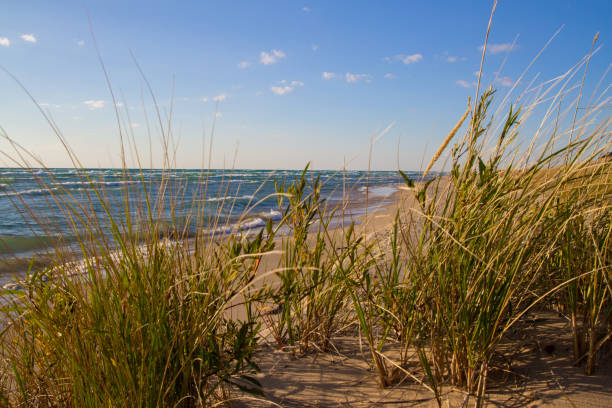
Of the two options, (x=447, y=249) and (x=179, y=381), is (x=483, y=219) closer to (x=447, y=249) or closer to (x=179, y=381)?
(x=447, y=249)

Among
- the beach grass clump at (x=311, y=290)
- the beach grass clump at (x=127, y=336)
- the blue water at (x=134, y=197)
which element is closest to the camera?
the beach grass clump at (x=127, y=336)

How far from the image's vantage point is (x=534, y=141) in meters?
1.71

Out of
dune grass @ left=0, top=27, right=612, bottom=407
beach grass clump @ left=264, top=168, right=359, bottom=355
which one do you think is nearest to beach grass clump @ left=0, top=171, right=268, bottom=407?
dune grass @ left=0, top=27, right=612, bottom=407

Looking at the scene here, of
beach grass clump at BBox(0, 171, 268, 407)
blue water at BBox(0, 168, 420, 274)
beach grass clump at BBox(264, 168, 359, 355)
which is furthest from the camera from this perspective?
beach grass clump at BBox(264, 168, 359, 355)

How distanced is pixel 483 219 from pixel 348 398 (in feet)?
3.05

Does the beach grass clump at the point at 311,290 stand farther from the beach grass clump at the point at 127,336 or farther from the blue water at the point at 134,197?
the beach grass clump at the point at 127,336

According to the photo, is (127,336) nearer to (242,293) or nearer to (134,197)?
(242,293)

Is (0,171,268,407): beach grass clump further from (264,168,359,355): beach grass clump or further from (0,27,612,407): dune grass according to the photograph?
(264,168,359,355): beach grass clump

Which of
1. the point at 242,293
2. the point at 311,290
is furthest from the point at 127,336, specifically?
the point at 311,290

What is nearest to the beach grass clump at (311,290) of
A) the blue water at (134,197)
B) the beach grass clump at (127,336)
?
the blue water at (134,197)

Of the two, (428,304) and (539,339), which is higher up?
(428,304)

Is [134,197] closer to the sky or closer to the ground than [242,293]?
closer to the sky

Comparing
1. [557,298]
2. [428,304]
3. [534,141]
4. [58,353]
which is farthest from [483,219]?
[58,353]

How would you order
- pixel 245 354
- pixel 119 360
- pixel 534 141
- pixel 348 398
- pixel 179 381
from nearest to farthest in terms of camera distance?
pixel 119 360, pixel 179 381, pixel 245 354, pixel 348 398, pixel 534 141
